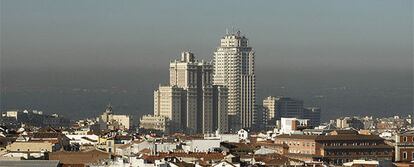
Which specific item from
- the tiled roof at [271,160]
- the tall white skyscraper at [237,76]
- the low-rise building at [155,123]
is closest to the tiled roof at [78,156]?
the tiled roof at [271,160]

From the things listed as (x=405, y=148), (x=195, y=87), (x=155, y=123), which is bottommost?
(x=155, y=123)

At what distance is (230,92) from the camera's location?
17262cm

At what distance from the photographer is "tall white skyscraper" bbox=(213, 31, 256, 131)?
16888 cm

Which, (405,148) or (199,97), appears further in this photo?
(199,97)

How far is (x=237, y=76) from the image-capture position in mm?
177500

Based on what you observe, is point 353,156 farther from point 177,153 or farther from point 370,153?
point 177,153

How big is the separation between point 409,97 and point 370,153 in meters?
104

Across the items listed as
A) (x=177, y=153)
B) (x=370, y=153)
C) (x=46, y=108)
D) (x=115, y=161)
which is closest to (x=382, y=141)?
(x=370, y=153)

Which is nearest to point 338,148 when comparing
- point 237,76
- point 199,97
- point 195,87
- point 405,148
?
point 405,148

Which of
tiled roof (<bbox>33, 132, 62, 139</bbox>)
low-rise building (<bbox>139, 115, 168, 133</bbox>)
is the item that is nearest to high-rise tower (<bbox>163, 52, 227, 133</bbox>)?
low-rise building (<bbox>139, 115, 168, 133</bbox>)

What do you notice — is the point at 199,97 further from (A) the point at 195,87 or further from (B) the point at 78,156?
(B) the point at 78,156

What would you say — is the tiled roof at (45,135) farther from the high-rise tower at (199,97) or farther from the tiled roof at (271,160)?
the high-rise tower at (199,97)

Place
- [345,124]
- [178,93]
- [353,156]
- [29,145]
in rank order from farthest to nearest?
[178,93] → [345,124] → [353,156] → [29,145]

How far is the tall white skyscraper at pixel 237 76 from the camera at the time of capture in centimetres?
16888
